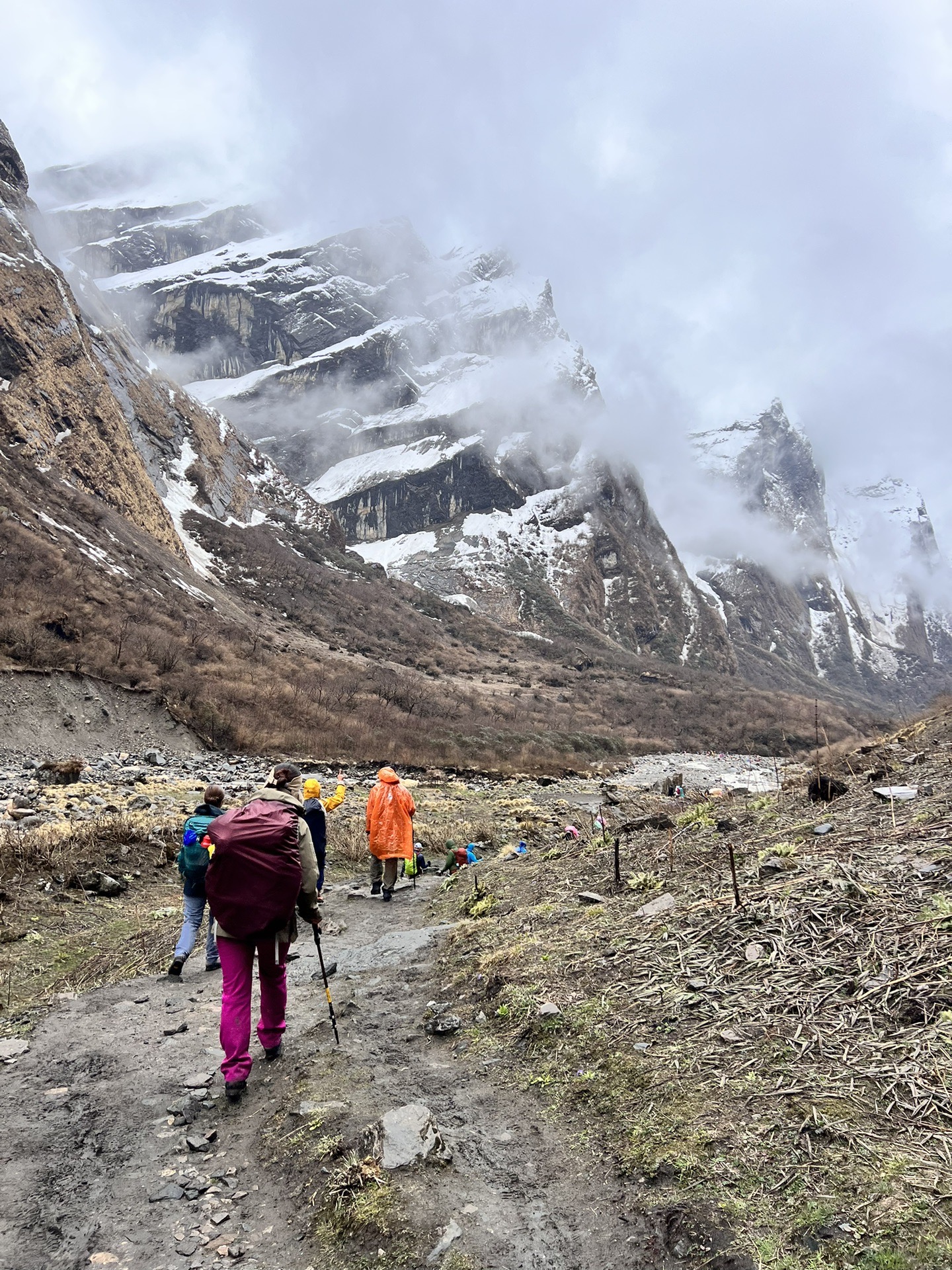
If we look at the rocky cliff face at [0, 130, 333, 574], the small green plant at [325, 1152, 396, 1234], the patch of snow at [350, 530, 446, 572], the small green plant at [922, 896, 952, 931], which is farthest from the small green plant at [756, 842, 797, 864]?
the patch of snow at [350, 530, 446, 572]

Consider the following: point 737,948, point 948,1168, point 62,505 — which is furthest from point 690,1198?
point 62,505

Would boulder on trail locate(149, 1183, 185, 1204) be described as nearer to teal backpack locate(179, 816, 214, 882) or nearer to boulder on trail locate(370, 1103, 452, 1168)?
boulder on trail locate(370, 1103, 452, 1168)

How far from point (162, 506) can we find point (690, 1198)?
68.7 m

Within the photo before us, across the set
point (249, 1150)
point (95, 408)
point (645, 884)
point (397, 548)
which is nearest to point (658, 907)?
point (645, 884)

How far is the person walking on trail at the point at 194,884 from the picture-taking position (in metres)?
6.56

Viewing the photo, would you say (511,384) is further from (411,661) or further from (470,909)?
(470,909)

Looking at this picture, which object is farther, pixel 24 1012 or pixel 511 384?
pixel 511 384

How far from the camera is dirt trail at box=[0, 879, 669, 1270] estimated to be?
2.80 m

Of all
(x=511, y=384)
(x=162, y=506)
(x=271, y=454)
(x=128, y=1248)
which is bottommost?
(x=128, y=1248)

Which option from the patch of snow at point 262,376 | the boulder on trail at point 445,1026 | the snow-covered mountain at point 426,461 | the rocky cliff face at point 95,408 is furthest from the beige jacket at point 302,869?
the patch of snow at point 262,376

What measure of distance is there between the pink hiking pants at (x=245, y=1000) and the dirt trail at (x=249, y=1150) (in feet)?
0.61

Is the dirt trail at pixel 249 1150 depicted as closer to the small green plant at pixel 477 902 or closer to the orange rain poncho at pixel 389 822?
the small green plant at pixel 477 902

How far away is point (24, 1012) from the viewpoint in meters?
5.48

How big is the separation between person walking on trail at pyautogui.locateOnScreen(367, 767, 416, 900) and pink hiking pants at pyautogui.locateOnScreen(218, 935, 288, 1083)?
4914 mm
